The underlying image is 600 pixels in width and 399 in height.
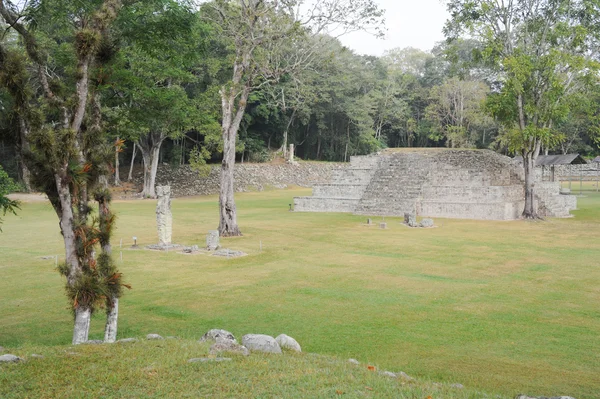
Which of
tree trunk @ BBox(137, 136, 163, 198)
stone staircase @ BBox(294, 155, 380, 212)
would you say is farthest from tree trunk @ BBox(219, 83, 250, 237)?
tree trunk @ BBox(137, 136, 163, 198)

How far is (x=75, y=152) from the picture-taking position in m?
6.08

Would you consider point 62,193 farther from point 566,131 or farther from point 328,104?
point 566,131

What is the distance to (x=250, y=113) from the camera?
46594mm

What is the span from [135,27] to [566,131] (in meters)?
52.1

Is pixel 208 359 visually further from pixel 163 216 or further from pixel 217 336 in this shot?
pixel 163 216

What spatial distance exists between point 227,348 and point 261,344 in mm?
421

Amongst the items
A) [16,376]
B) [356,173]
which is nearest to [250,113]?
[356,173]

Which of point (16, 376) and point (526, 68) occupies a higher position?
point (526, 68)

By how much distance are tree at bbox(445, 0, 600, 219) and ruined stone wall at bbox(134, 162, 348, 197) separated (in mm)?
15363

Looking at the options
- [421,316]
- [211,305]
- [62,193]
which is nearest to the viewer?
[62,193]

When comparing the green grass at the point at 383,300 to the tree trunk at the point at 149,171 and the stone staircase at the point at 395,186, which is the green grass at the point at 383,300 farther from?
the tree trunk at the point at 149,171

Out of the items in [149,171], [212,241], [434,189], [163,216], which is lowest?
[212,241]

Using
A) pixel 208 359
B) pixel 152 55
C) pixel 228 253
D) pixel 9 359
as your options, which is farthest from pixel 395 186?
pixel 9 359

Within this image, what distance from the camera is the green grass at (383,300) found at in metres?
6.52
